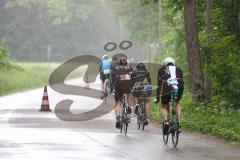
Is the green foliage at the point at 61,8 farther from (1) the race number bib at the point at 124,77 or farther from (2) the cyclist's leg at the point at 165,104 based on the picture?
(2) the cyclist's leg at the point at 165,104

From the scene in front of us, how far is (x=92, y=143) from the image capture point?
17.3m

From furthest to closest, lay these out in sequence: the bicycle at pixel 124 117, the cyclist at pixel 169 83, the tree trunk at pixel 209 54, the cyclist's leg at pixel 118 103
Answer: the tree trunk at pixel 209 54 < the cyclist's leg at pixel 118 103 < the bicycle at pixel 124 117 < the cyclist at pixel 169 83

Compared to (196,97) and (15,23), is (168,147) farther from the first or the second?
(15,23)

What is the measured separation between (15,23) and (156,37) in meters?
48.9

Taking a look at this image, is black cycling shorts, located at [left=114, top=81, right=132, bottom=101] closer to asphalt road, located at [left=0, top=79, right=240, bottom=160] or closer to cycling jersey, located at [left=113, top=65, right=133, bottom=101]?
cycling jersey, located at [left=113, top=65, right=133, bottom=101]

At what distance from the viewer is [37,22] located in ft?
396

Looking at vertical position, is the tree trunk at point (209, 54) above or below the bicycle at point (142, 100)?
above

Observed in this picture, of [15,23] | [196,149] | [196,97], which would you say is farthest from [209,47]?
[15,23]

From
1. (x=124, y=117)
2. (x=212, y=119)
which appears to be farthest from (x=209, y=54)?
(x=124, y=117)

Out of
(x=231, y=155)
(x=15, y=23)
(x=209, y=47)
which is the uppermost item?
(x=15, y=23)

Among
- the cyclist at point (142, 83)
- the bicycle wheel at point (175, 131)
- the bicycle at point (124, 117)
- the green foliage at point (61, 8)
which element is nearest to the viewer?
the bicycle wheel at point (175, 131)

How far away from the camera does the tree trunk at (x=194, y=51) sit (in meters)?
26.2

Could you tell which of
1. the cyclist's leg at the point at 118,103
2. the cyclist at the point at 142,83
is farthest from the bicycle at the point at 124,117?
the cyclist at the point at 142,83

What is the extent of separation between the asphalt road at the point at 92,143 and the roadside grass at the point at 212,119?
1.63 feet
